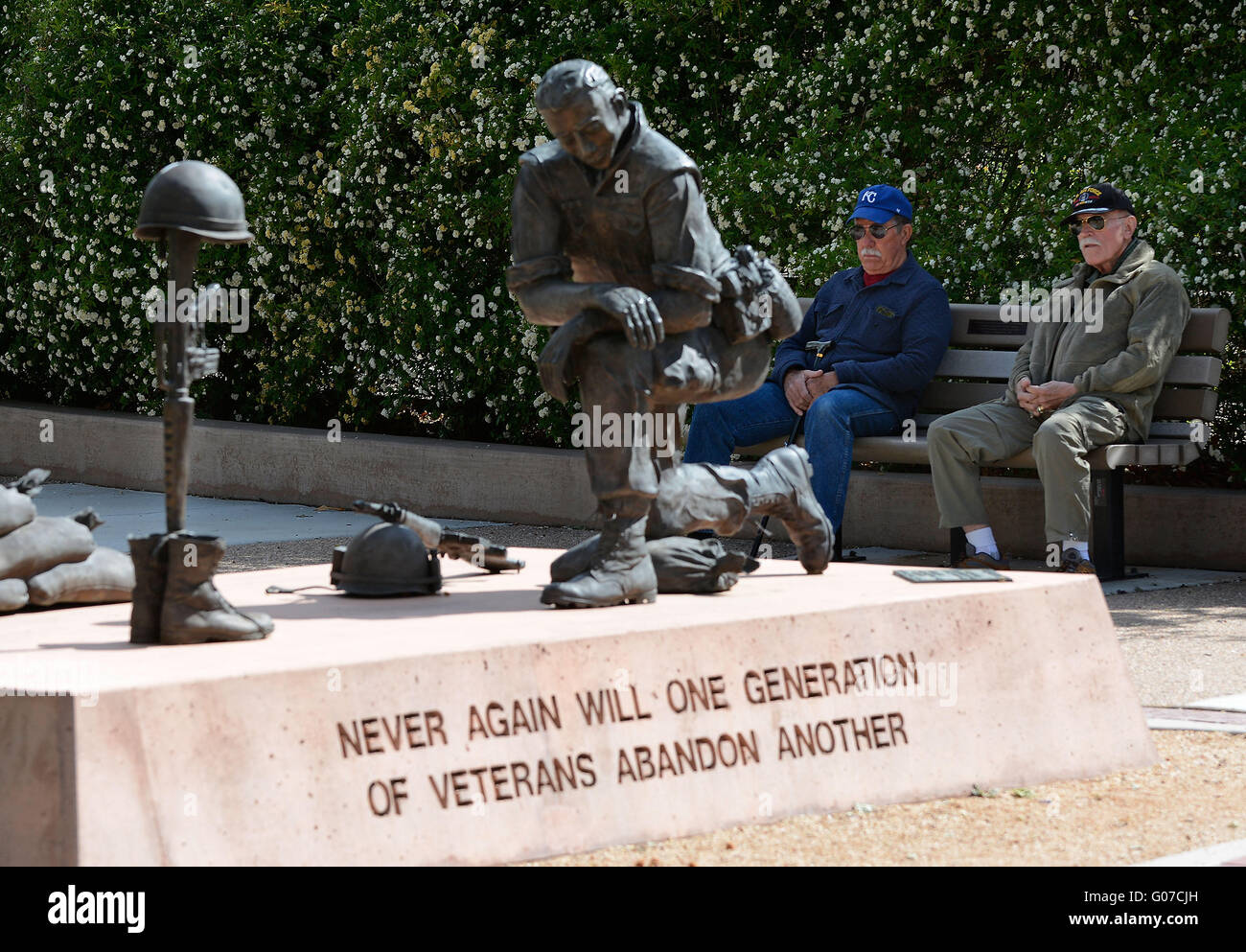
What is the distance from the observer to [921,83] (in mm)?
9758

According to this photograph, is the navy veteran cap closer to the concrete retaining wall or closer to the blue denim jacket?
the blue denim jacket

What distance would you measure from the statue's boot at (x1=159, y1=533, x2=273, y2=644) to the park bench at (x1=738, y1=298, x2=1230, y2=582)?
14.1 feet

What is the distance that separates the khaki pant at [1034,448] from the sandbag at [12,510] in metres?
4.04

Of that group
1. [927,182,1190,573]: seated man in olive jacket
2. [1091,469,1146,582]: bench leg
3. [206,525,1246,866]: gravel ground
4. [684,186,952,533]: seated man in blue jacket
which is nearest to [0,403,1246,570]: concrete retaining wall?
[1091,469,1146,582]: bench leg

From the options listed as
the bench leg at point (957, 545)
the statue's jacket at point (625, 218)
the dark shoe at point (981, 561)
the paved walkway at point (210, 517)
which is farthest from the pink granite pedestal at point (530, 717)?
the paved walkway at point (210, 517)

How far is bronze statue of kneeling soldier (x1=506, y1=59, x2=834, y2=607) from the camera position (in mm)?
4949

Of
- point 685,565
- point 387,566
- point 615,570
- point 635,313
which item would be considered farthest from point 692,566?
point 387,566

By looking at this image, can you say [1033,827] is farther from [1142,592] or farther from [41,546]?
[1142,592]

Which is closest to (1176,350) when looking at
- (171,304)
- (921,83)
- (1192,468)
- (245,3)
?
(1192,468)

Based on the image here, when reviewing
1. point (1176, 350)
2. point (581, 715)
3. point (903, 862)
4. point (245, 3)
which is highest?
point (245, 3)

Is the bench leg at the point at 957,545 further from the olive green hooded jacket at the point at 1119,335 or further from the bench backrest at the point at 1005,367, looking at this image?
the bench backrest at the point at 1005,367

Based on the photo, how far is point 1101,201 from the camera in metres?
7.89

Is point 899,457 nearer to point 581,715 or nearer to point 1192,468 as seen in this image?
point 1192,468

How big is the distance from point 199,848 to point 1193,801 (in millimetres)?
2486
